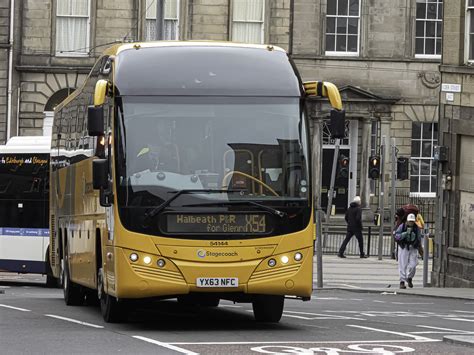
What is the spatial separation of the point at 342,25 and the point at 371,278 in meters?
21.6

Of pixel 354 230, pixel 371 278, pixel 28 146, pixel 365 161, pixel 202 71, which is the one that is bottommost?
pixel 371 278

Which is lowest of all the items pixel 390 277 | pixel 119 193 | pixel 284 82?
pixel 390 277

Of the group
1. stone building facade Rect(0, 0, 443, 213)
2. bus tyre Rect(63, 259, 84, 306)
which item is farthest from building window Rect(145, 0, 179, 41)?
bus tyre Rect(63, 259, 84, 306)

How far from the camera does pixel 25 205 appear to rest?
32031 millimetres

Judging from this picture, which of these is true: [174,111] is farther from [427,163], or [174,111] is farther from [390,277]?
[427,163]

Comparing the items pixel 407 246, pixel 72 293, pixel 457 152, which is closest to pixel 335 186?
pixel 457 152

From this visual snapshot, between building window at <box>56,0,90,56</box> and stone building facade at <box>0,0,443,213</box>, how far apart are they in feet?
0.12

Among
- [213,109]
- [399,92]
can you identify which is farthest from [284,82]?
[399,92]

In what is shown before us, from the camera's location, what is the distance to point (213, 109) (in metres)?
17.1

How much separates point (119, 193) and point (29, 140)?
15417 millimetres

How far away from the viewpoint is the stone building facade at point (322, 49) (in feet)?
179

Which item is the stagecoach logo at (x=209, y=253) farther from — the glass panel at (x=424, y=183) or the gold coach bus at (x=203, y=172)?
the glass panel at (x=424, y=183)

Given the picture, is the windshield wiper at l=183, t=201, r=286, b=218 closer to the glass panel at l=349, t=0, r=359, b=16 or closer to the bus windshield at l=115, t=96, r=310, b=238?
the bus windshield at l=115, t=96, r=310, b=238

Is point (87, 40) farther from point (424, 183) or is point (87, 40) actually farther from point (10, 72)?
point (424, 183)
